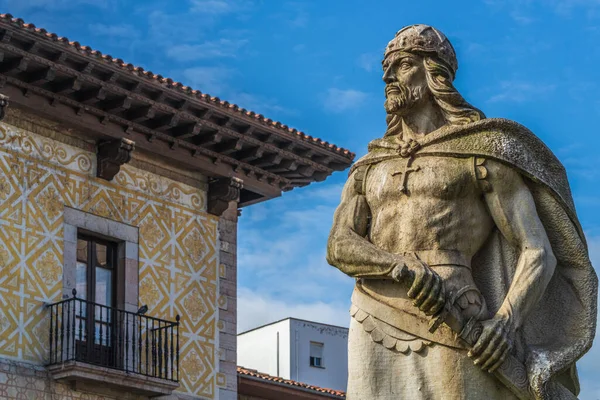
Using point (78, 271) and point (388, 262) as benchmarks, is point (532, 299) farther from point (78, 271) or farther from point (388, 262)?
point (78, 271)

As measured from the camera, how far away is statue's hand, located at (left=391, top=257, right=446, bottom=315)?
239 inches

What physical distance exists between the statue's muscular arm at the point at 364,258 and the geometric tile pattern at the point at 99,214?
54.1 feet

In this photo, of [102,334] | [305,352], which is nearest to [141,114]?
[102,334]

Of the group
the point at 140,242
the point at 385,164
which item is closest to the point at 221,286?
the point at 140,242

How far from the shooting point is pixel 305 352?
128 feet

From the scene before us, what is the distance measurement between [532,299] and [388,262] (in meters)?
0.58

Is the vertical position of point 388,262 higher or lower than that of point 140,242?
lower

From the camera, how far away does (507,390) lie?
6219 millimetres

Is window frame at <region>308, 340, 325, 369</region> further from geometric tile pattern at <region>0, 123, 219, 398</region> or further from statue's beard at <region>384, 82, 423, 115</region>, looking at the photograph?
statue's beard at <region>384, 82, 423, 115</region>

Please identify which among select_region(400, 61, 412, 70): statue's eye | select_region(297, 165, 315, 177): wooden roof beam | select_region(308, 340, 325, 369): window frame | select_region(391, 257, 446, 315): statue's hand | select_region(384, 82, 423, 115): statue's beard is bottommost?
select_region(391, 257, 446, 315): statue's hand

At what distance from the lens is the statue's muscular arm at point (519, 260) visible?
6.10 m

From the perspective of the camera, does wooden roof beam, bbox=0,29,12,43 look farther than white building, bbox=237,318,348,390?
No

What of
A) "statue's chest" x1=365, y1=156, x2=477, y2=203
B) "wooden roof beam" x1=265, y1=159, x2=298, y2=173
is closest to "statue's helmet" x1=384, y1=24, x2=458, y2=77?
"statue's chest" x1=365, y1=156, x2=477, y2=203

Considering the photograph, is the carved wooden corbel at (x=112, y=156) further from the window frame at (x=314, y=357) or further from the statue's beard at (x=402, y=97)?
the statue's beard at (x=402, y=97)
